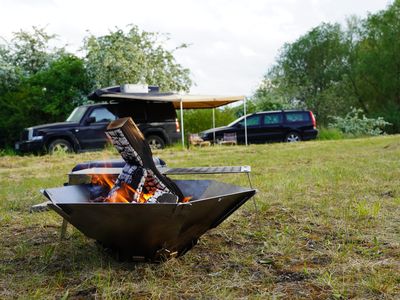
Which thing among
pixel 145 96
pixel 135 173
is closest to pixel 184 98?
pixel 145 96

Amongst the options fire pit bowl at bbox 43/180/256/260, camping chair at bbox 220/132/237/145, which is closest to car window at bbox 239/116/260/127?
camping chair at bbox 220/132/237/145

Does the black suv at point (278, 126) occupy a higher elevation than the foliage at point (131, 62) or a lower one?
lower

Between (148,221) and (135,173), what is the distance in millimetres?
516

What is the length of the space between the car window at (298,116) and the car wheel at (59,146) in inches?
305

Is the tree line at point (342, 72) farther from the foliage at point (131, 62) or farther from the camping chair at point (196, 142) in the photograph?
the camping chair at point (196, 142)

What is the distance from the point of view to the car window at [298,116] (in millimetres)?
16688

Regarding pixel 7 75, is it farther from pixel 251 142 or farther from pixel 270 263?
pixel 270 263

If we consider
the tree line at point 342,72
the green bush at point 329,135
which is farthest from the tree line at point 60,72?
the tree line at point 342,72

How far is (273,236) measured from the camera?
10.6 ft

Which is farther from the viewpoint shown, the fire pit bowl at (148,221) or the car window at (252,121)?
the car window at (252,121)

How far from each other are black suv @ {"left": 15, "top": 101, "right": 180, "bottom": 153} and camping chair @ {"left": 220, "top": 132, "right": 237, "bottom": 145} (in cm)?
245

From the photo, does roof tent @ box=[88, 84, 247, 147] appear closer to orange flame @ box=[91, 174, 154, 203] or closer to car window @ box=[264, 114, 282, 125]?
car window @ box=[264, 114, 282, 125]

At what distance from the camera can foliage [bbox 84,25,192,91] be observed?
18078 millimetres

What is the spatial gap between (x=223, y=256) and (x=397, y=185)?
2.93 meters
